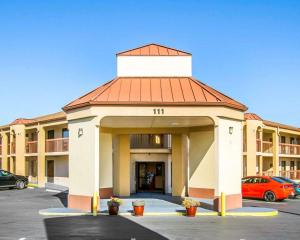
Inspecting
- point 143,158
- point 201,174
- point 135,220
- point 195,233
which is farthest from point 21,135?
point 195,233

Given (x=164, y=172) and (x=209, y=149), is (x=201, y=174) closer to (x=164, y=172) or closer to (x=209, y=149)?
(x=209, y=149)

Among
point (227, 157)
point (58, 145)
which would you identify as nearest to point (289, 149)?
point (58, 145)

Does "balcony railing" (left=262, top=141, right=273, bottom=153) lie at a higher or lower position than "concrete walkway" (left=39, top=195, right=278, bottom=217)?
higher

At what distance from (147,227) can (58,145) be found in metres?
23.9

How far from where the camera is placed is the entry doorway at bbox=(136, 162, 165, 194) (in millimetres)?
30281

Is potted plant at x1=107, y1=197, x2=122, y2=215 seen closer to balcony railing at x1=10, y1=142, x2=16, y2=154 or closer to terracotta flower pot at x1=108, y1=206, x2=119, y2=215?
terracotta flower pot at x1=108, y1=206, x2=119, y2=215

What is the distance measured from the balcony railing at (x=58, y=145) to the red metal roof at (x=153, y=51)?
16502 mm

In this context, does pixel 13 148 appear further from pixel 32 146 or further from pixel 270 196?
pixel 270 196

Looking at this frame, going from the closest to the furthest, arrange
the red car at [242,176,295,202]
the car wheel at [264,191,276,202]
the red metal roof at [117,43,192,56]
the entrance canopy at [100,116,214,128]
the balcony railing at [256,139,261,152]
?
the entrance canopy at [100,116,214,128] → the red metal roof at [117,43,192,56] → the red car at [242,176,295,202] → the car wheel at [264,191,276,202] → the balcony railing at [256,139,261,152]

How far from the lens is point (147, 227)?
1573 cm

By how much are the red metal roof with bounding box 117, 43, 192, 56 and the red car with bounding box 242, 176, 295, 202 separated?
380 inches

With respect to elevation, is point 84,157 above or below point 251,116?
below

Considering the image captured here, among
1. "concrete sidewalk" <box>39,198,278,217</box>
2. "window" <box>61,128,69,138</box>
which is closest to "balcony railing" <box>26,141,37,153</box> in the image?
"window" <box>61,128,69,138</box>

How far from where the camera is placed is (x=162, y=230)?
15.1 metres
